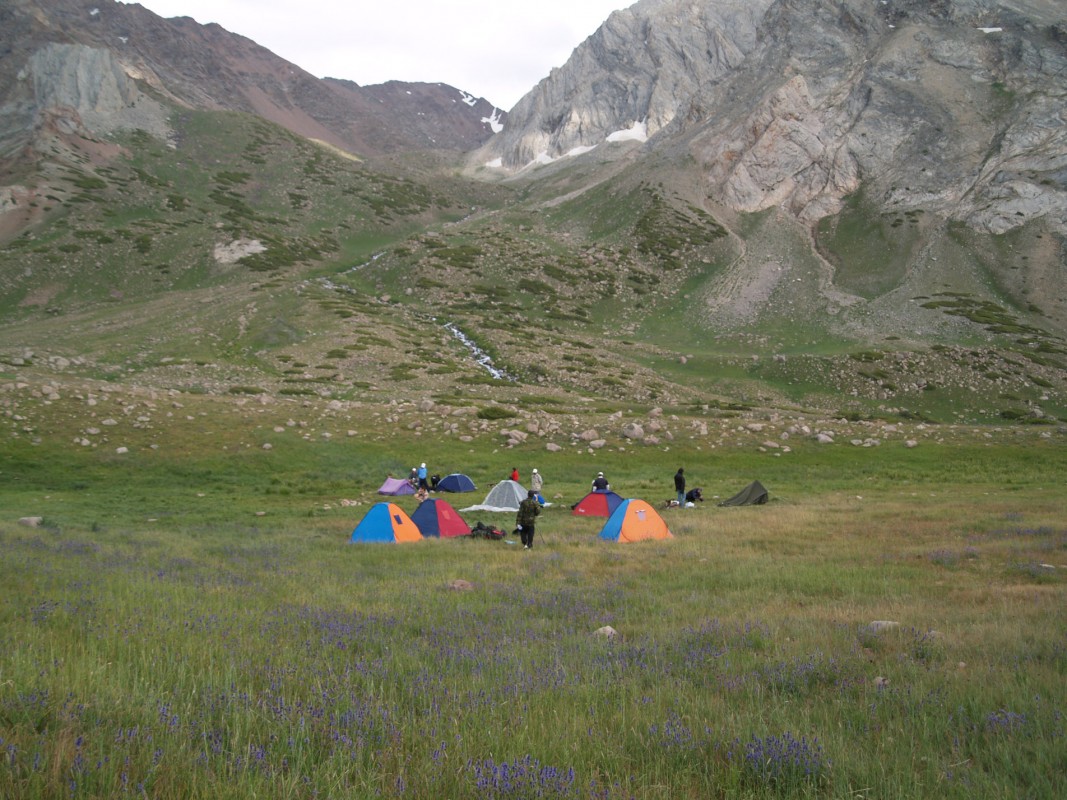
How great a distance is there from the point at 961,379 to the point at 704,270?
4747cm

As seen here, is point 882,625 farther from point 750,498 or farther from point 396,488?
point 396,488

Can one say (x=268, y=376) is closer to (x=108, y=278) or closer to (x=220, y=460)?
(x=220, y=460)

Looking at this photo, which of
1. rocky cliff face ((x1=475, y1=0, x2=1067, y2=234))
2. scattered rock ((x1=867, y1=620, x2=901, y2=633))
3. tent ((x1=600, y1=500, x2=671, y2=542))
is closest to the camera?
scattered rock ((x1=867, y1=620, x2=901, y2=633))

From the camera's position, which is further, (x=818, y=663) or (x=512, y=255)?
(x=512, y=255)

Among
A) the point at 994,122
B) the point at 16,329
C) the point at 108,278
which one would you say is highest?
the point at 994,122

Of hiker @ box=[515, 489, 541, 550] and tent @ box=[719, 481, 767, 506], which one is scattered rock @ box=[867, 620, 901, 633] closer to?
hiker @ box=[515, 489, 541, 550]

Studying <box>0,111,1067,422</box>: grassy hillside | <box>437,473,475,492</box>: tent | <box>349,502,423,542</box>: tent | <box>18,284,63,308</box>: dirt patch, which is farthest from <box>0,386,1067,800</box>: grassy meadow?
<box>18,284,63,308</box>: dirt patch

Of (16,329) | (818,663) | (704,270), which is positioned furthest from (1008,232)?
(16,329)

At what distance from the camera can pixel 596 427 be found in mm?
40375

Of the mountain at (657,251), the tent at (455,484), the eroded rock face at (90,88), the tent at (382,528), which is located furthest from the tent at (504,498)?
the eroded rock face at (90,88)

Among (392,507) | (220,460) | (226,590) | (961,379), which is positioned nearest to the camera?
(226,590)

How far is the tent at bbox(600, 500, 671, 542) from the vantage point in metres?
19.4

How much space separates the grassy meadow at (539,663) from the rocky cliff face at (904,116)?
111 m

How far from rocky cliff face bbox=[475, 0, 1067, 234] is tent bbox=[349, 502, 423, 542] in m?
115
